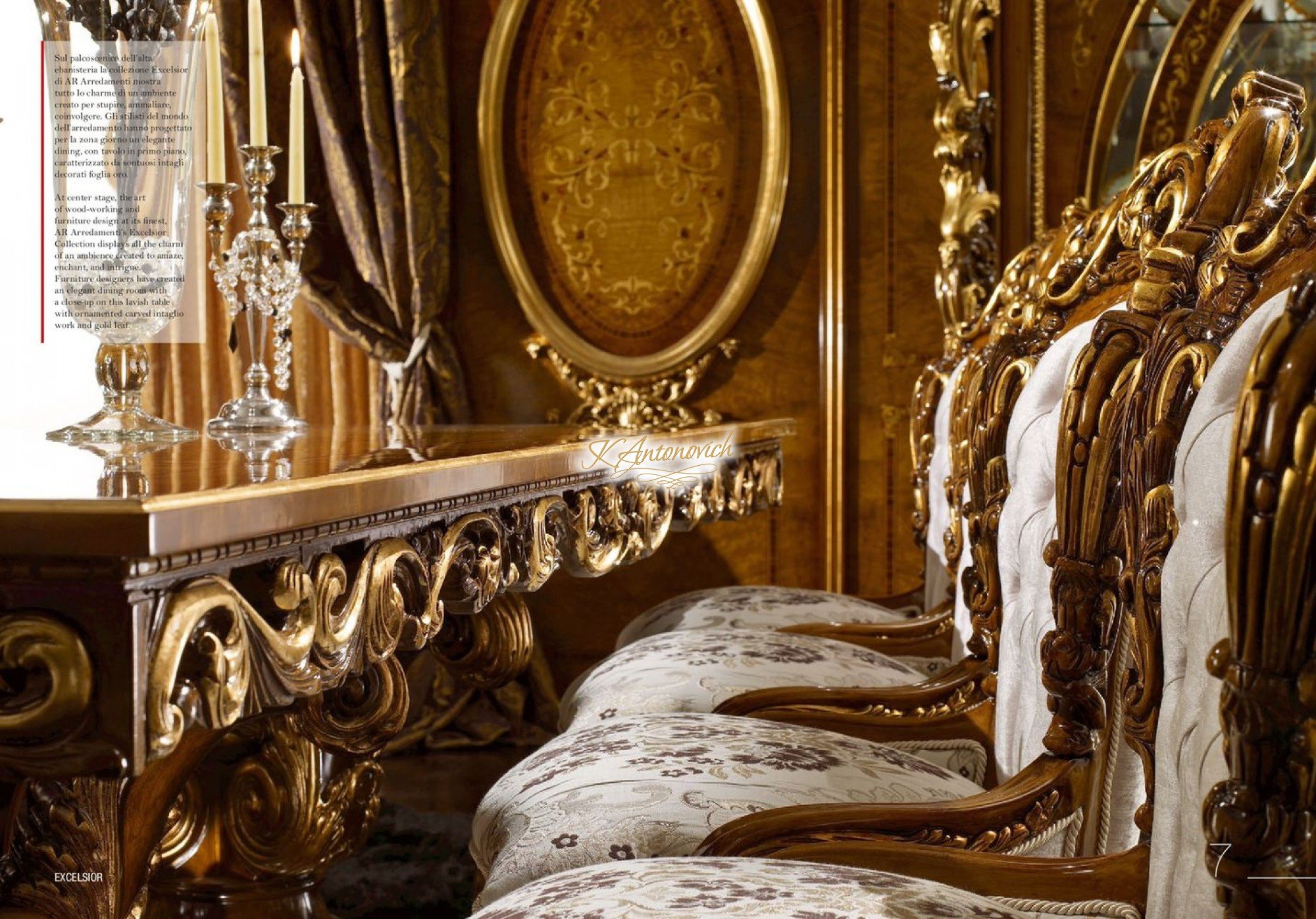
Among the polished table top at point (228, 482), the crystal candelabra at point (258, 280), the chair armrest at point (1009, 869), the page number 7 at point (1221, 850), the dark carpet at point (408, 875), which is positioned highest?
the crystal candelabra at point (258, 280)

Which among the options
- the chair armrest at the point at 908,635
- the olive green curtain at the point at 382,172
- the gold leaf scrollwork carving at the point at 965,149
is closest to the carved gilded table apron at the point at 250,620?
the chair armrest at the point at 908,635

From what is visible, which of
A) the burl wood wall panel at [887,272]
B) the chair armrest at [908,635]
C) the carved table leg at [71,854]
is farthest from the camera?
the burl wood wall panel at [887,272]

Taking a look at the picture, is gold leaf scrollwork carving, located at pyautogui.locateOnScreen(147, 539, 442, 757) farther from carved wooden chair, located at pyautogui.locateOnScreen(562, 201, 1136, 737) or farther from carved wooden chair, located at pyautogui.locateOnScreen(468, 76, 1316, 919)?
carved wooden chair, located at pyautogui.locateOnScreen(562, 201, 1136, 737)

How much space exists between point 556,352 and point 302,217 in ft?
5.29

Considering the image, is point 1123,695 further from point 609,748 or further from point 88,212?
point 88,212

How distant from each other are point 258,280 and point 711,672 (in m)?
0.70

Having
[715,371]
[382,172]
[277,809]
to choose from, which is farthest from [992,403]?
[382,172]

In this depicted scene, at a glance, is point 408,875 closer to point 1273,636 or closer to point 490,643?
point 490,643

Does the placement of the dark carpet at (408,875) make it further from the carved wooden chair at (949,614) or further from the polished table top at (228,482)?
the polished table top at (228,482)

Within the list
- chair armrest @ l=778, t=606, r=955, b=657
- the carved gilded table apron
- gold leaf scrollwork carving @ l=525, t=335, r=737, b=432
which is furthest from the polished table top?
gold leaf scrollwork carving @ l=525, t=335, r=737, b=432

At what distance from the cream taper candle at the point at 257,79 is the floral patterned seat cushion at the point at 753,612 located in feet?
3.20

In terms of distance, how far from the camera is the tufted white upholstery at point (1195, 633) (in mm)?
610

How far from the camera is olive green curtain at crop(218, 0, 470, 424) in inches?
122

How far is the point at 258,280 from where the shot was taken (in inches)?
59.3
